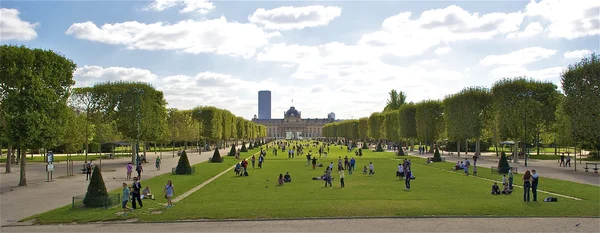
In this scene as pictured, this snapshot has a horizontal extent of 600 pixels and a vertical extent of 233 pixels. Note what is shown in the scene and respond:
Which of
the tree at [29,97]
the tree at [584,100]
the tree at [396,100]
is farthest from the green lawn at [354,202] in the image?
the tree at [396,100]

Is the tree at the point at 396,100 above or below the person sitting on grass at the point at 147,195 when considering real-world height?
above

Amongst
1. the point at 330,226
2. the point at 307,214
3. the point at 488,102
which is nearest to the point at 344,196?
the point at 307,214

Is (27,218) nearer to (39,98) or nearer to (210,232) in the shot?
(210,232)

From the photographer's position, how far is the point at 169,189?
21797mm

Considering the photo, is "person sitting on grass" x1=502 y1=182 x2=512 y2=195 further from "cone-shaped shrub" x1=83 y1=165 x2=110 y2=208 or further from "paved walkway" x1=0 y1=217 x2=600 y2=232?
"cone-shaped shrub" x1=83 y1=165 x2=110 y2=208

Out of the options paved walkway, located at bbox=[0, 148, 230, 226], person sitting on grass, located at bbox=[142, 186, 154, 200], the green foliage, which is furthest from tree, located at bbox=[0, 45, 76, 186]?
the green foliage

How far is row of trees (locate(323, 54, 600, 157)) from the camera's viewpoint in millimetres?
41094

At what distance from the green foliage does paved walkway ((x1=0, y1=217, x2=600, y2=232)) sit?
60583 millimetres

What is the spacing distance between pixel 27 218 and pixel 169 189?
560 centimetres

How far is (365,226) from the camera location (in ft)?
56.5

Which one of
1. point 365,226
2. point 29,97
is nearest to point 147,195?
point 365,226

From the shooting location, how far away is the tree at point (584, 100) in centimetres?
4016

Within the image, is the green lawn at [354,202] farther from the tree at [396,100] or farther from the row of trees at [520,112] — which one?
the tree at [396,100]

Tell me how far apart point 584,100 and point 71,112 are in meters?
48.2
